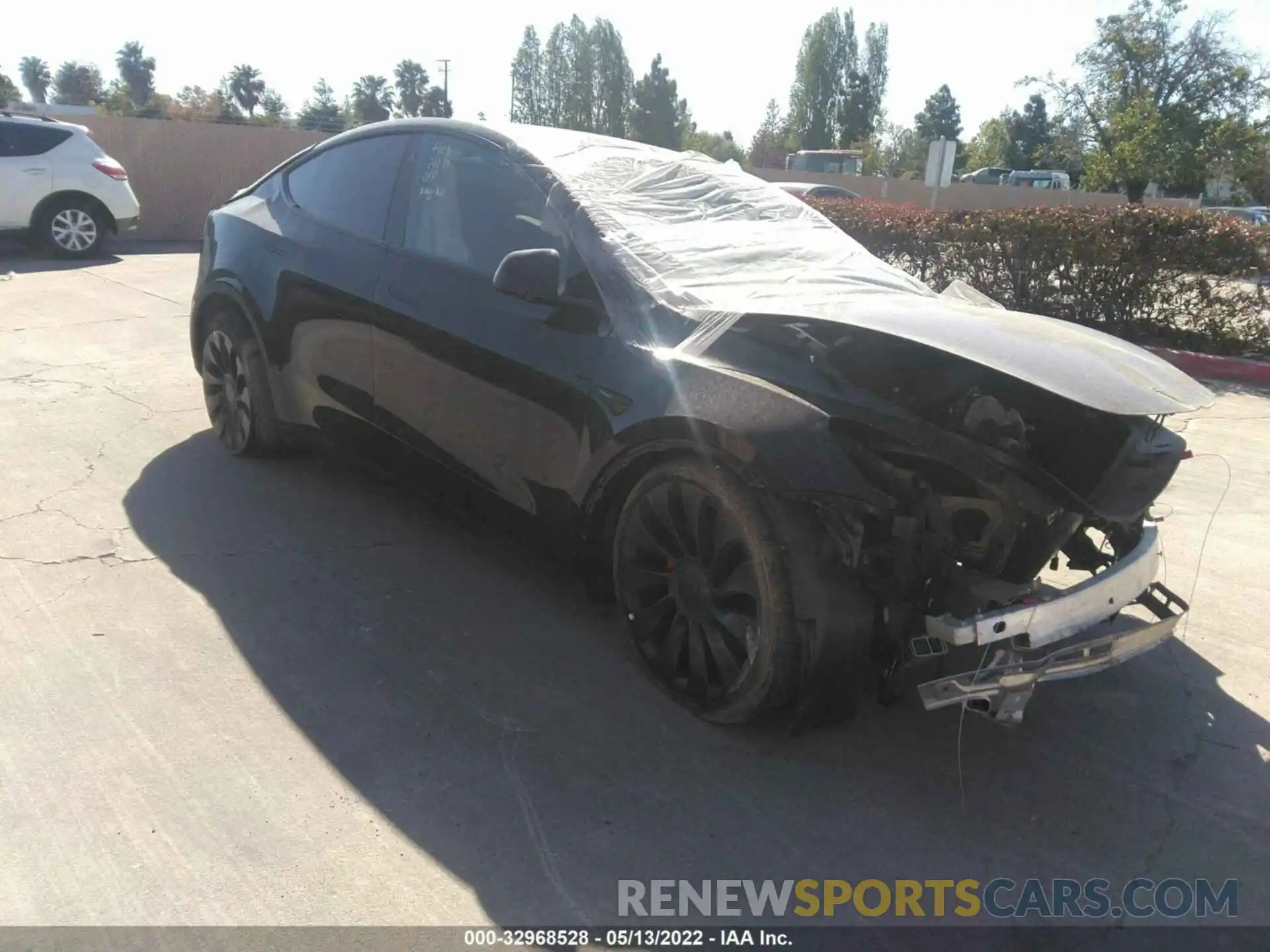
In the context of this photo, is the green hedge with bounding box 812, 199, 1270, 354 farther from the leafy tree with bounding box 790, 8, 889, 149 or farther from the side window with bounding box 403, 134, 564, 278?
the leafy tree with bounding box 790, 8, 889, 149

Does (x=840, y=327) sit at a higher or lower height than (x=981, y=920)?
higher

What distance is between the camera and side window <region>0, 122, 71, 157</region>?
489 inches

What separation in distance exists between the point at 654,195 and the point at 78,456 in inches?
135

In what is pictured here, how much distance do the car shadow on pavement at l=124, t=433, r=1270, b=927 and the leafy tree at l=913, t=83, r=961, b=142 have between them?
9720 cm

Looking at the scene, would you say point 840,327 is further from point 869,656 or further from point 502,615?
point 502,615

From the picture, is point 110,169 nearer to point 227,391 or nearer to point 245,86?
point 227,391

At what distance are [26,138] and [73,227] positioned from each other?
1.12 metres

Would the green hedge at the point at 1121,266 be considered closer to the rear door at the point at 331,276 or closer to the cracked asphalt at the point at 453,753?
the cracked asphalt at the point at 453,753

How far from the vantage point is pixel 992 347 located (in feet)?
9.46

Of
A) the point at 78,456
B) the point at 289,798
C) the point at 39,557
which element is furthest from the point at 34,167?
the point at 289,798

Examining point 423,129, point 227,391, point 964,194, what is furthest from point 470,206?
point 964,194

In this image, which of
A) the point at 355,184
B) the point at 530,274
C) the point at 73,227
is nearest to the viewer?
the point at 530,274

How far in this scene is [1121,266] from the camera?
9.24 meters

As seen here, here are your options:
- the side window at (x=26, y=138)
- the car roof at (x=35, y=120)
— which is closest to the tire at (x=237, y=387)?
the side window at (x=26, y=138)
